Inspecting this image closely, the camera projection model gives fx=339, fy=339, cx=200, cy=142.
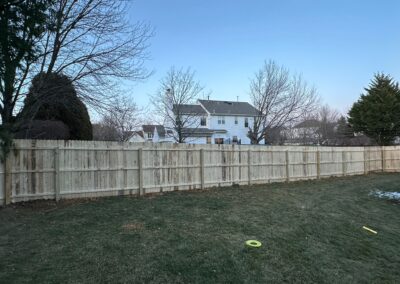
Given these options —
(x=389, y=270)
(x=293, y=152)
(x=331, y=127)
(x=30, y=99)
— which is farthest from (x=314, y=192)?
(x=331, y=127)

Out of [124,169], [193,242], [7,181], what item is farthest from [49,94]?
[193,242]

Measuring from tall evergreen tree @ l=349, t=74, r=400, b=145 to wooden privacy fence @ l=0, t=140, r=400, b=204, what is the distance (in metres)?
13.7

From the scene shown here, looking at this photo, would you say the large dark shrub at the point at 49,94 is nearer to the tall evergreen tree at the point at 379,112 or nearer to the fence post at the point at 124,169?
the fence post at the point at 124,169

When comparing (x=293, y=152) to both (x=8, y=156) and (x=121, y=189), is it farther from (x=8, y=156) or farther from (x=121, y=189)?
(x=8, y=156)

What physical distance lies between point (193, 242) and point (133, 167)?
16.0 ft

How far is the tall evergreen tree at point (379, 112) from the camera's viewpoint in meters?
27.1

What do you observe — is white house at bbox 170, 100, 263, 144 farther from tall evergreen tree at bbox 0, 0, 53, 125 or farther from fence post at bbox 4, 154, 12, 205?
tall evergreen tree at bbox 0, 0, 53, 125

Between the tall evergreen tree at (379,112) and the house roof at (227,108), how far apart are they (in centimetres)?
1300

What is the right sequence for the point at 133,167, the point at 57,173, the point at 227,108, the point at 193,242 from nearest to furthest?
1. the point at 193,242
2. the point at 57,173
3. the point at 133,167
4. the point at 227,108

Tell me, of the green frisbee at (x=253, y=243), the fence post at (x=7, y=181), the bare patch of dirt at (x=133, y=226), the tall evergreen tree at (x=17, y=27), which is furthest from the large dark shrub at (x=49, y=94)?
the green frisbee at (x=253, y=243)

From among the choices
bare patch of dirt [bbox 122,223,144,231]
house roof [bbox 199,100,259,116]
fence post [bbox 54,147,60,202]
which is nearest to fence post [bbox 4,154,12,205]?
fence post [bbox 54,147,60,202]

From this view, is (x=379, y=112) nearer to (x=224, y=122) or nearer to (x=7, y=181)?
(x=224, y=122)

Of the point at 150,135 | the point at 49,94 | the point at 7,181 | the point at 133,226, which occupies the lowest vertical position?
the point at 133,226

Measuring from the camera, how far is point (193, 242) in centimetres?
597
